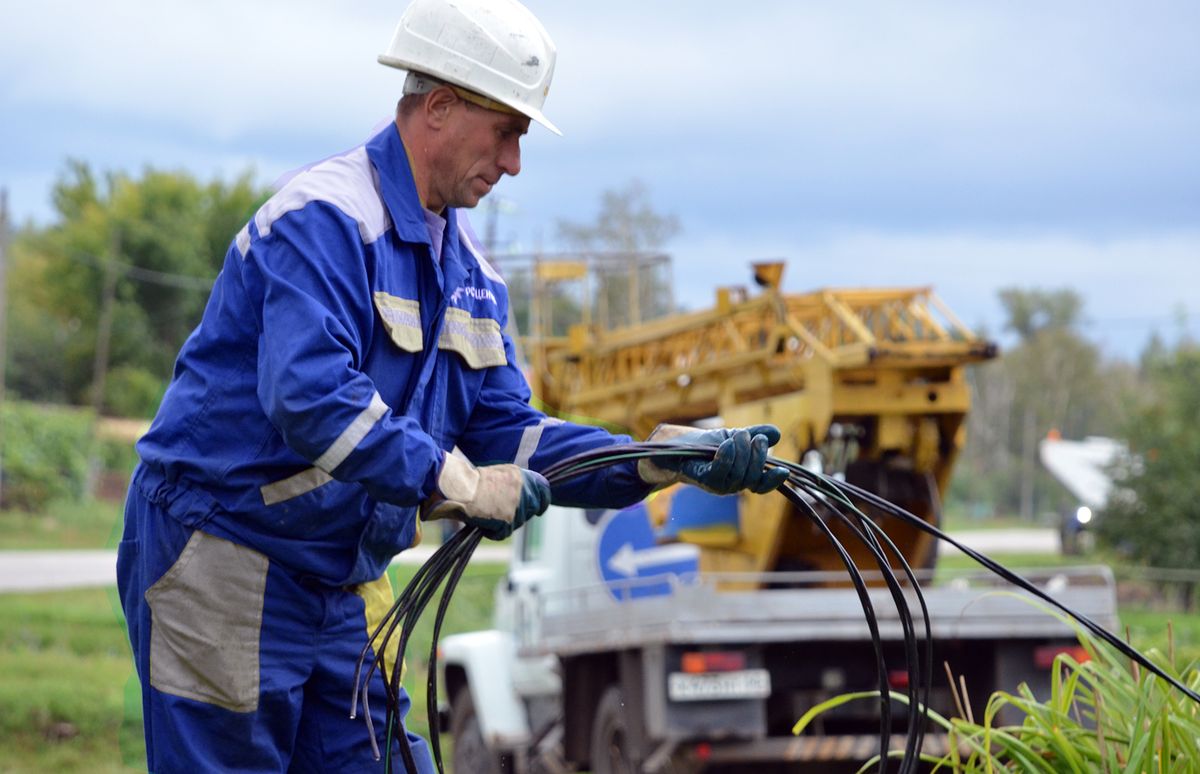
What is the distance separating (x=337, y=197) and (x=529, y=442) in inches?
31.3

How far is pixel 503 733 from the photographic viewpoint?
10312 millimetres

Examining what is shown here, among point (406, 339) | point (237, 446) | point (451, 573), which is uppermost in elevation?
point (406, 339)

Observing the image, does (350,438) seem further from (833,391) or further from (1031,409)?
(1031,409)

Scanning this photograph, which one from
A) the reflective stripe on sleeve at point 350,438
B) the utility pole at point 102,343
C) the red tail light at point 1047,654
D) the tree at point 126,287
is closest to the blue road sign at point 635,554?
the red tail light at point 1047,654

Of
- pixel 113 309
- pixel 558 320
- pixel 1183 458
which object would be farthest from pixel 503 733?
pixel 113 309

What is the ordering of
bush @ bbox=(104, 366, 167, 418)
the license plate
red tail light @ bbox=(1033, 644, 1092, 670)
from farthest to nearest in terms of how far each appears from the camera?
bush @ bbox=(104, 366, 167, 418), red tail light @ bbox=(1033, 644, 1092, 670), the license plate

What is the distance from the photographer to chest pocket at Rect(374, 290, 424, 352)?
10.7 feet

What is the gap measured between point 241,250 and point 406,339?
0.37 meters

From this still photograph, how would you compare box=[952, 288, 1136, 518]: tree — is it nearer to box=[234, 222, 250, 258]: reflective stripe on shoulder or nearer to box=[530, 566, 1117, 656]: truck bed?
box=[530, 566, 1117, 656]: truck bed

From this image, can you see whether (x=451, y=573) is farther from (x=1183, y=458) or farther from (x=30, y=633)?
(x=1183, y=458)

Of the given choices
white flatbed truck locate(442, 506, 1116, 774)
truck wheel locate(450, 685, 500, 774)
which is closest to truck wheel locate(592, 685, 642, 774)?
white flatbed truck locate(442, 506, 1116, 774)

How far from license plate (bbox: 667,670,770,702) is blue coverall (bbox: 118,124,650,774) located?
4.84 metres

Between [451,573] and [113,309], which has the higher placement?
[113,309]

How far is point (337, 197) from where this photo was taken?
10.7 ft
